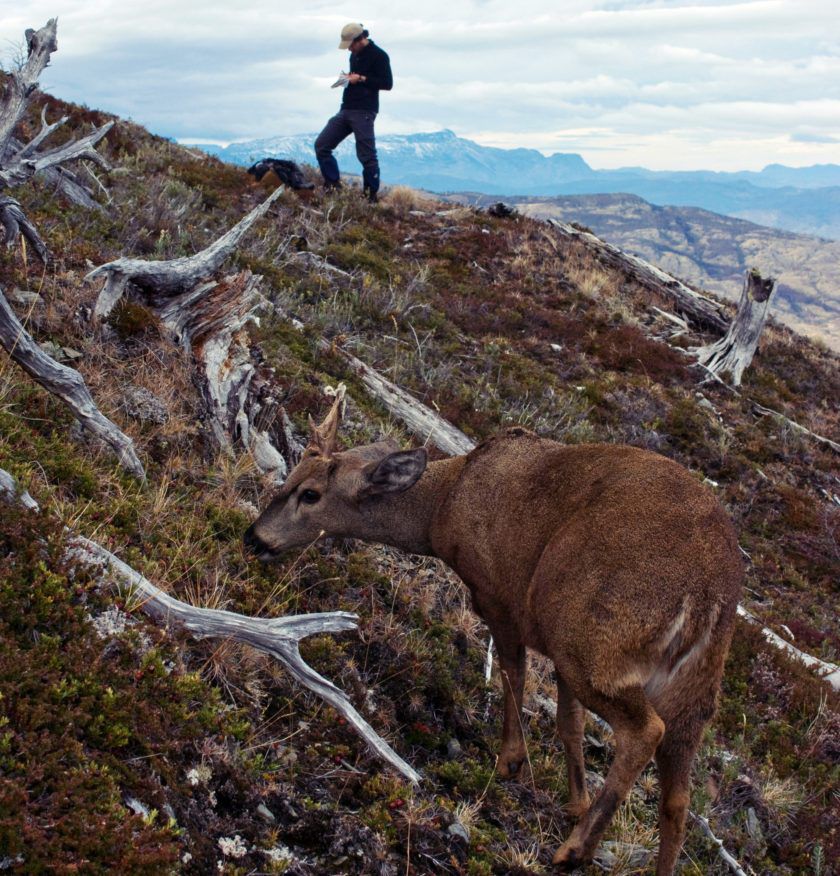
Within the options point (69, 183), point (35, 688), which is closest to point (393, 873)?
point (35, 688)

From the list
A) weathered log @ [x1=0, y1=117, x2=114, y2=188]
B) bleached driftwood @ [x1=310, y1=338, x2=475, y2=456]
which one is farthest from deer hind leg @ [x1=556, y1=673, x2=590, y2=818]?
weathered log @ [x1=0, y1=117, x2=114, y2=188]

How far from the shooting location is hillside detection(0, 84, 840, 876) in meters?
3.60

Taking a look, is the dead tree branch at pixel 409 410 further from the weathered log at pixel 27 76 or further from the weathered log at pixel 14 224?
A: the weathered log at pixel 27 76

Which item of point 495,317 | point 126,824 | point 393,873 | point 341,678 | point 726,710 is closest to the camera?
point 126,824

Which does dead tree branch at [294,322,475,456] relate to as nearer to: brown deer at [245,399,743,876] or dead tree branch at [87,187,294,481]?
dead tree branch at [87,187,294,481]

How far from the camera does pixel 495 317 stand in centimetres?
1705

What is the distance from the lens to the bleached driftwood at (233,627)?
14.7ft

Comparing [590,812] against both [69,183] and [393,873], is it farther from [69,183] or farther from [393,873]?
[69,183]

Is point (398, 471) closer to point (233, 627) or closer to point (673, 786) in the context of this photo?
point (233, 627)

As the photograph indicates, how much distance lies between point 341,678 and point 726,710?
4387 millimetres

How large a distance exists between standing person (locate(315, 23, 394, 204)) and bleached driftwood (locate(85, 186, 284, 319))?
12854 mm

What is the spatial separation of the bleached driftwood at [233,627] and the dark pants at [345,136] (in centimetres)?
1721

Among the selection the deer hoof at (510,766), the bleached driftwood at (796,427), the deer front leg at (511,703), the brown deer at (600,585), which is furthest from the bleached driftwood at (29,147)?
the bleached driftwood at (796,427)

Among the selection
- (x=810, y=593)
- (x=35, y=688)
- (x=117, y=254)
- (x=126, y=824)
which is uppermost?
(x=117, y=254)
